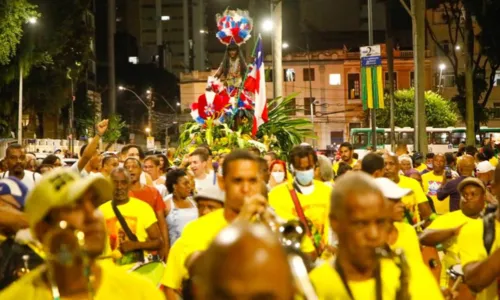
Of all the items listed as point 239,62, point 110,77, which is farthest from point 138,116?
point 239,62

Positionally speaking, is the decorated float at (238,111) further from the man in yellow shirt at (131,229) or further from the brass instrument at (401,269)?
the brass instrument at (401,269)

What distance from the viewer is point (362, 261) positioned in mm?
3240

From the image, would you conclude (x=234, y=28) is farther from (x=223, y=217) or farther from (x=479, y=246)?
(x=223, y=217)

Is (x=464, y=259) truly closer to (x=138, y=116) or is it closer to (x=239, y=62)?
(x=239, y=62)

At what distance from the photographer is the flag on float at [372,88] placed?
21.0m

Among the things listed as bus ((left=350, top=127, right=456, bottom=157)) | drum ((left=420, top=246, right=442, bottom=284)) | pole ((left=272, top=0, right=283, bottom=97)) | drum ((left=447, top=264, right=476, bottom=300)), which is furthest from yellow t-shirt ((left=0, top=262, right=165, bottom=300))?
bus ((left=350, top=127, right=456, bottom=157))

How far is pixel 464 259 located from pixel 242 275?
3.25 metres

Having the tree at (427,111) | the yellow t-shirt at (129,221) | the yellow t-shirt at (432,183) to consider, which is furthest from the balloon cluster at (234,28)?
the tree at (427,111)

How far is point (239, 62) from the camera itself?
647 inches

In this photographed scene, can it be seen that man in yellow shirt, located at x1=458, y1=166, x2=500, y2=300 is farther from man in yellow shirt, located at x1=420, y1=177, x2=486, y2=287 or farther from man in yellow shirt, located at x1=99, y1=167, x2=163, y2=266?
man in yellow shirt, located at x1=99, y1=167, x2=163, y2=266

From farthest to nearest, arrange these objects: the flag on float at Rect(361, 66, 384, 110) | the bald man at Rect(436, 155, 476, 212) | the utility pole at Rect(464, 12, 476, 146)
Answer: the utility pole at Rect(464, 12, 476, 146) → the flag on float at Rect(361, 66, 384, 110) → the bald man at Rect(436, 155, 476, 212)

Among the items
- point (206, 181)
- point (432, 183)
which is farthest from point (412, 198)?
point (432, 183)

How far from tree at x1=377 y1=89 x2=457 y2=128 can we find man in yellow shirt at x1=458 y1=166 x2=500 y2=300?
57.7 meters

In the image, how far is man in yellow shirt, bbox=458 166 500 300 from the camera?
13.5ft
